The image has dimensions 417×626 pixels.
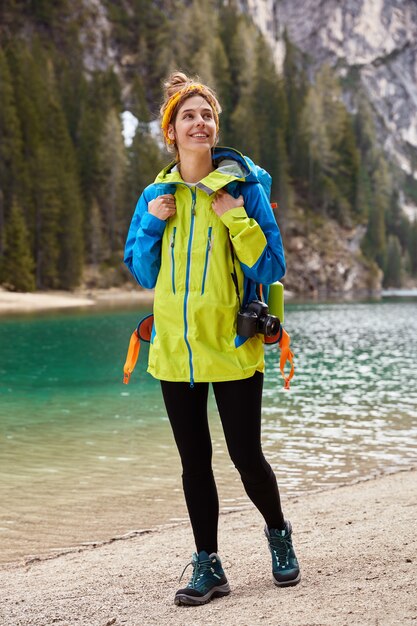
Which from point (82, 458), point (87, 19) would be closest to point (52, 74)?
point (87, 19)

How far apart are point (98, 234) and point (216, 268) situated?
6551cm

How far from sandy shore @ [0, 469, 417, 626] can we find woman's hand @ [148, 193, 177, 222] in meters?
1.96

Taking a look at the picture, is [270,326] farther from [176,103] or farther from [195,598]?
[195,598]

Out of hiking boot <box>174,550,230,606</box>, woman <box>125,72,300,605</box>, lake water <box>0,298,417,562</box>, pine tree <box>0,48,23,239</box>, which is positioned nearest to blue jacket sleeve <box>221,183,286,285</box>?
woman <box>125,72,300,605</box>

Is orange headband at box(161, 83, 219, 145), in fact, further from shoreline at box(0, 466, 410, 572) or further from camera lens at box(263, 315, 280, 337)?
shoreline at box(0, 466, 410, 572)

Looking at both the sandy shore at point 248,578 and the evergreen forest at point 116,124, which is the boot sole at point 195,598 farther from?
the evergreen forest at point 116,124

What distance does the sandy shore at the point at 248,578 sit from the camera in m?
3.34

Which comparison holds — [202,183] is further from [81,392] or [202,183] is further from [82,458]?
[81,392]

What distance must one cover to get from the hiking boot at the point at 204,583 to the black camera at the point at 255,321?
1221mm

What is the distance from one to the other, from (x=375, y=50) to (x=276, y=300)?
20264 centimetres

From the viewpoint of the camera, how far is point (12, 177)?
204ft

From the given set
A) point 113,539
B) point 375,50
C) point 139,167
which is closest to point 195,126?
point 113,539

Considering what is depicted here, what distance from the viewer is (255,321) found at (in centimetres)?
363

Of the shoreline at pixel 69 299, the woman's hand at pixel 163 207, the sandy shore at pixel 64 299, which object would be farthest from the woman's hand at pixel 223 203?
the sandy shore at pixel 64 299
